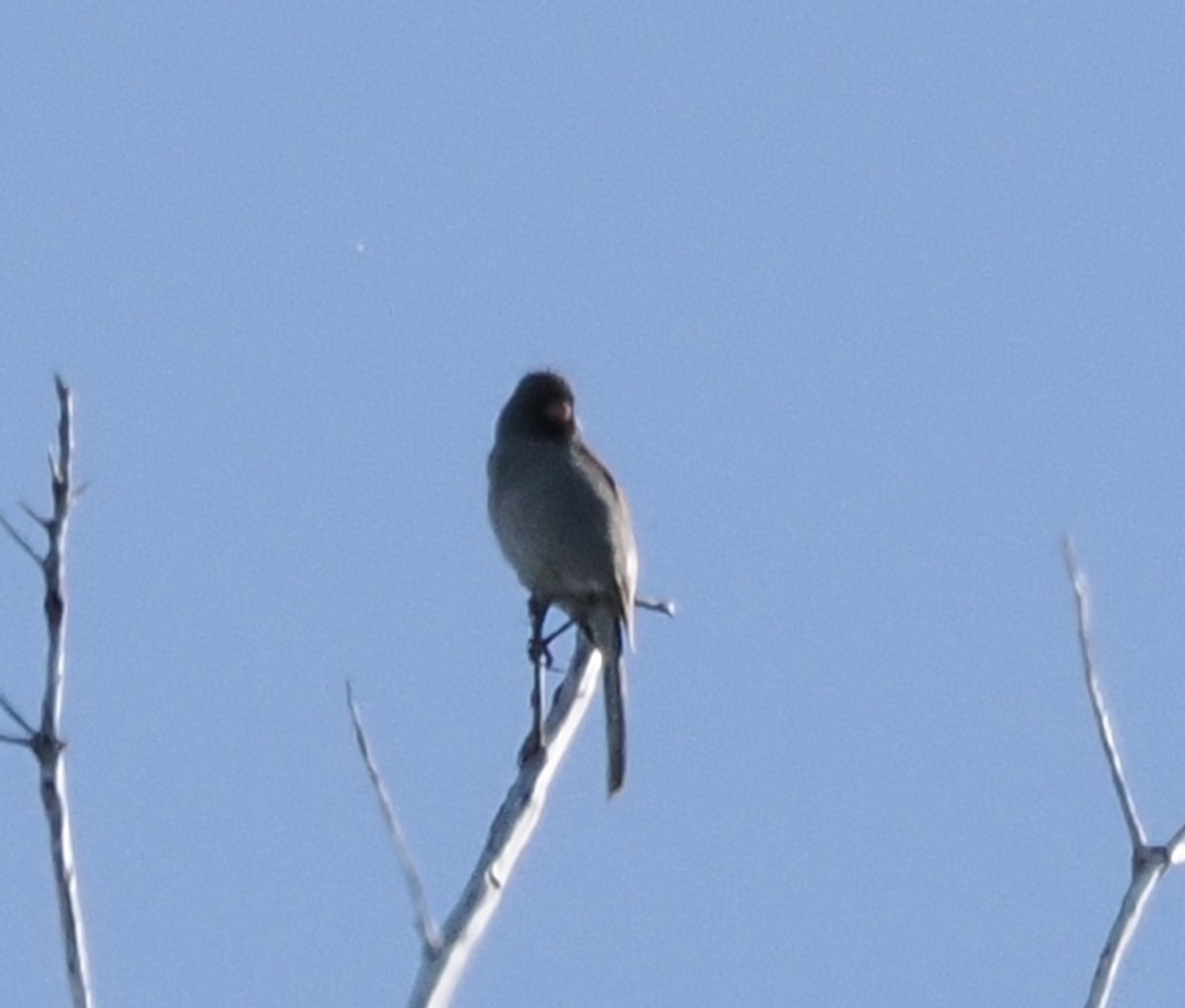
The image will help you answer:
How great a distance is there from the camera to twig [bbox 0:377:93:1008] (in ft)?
13.6

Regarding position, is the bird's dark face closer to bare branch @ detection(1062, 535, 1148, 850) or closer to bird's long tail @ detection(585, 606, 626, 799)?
bird's long tail @ detection(585, 606, 626, 799)

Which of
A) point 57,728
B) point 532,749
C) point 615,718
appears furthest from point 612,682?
point 57,728

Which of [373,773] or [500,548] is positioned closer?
[373,773]

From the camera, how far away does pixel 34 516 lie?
443cm

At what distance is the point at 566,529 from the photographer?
7891mm

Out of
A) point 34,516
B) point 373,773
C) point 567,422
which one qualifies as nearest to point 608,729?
point 567,422

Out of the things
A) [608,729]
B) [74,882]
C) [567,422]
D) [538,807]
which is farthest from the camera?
[567,422]

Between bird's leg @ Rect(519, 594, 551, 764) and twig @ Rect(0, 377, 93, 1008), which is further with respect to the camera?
bird's leg @ Rect(519, 594, 551, 764)

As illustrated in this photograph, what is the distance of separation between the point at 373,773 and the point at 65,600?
0.75 meters

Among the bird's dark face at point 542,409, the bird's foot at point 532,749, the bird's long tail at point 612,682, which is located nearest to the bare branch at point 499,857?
the bird's foot at point 532,749

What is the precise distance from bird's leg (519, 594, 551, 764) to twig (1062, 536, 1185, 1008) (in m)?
Answer: 1.45

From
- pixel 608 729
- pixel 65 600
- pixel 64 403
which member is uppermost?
pixel 64 403

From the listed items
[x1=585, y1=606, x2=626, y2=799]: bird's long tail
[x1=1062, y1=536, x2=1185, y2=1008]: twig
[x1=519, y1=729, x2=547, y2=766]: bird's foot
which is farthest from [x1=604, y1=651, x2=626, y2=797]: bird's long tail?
[x1=1062, y1=536, x2=1185, y2=1008]: twig

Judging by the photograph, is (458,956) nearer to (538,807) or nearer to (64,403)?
(538,807)
